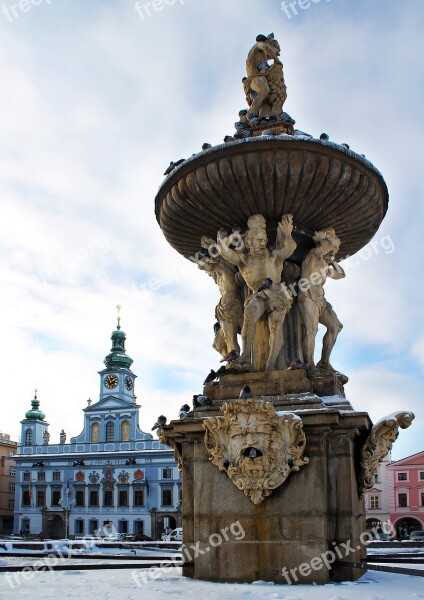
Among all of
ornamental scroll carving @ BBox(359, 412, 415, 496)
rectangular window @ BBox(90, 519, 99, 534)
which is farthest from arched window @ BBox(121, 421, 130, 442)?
ornamental scroll carving @ BBox(359, 412, 415, 496)

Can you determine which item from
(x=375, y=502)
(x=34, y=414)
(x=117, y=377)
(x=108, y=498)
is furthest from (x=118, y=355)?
(x=375, y=502)

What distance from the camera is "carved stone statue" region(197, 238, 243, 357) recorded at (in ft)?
29.3

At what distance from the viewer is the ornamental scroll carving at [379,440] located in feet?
25.0

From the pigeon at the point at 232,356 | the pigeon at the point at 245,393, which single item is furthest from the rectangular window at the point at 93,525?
the pigeon at the point at 245,393

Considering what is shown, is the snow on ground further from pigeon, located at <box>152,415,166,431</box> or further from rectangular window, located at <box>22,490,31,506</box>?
rectangular window, located at <box>22,490,31,506</box>

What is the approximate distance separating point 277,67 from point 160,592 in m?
7.03

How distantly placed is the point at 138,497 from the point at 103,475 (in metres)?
4.01

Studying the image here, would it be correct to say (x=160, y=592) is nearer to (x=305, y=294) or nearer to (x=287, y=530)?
(x=287, y=530)

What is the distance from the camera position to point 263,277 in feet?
27.9

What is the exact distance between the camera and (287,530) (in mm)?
7102

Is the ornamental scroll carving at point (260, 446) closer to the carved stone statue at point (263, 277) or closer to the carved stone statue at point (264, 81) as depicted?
the carved stone statue at point (263, 277)

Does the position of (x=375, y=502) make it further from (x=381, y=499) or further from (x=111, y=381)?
(x=111, y=381)

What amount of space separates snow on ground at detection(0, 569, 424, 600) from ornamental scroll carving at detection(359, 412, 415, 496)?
3.47ft

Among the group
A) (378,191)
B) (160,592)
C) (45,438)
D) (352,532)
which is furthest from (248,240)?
(45,438)
